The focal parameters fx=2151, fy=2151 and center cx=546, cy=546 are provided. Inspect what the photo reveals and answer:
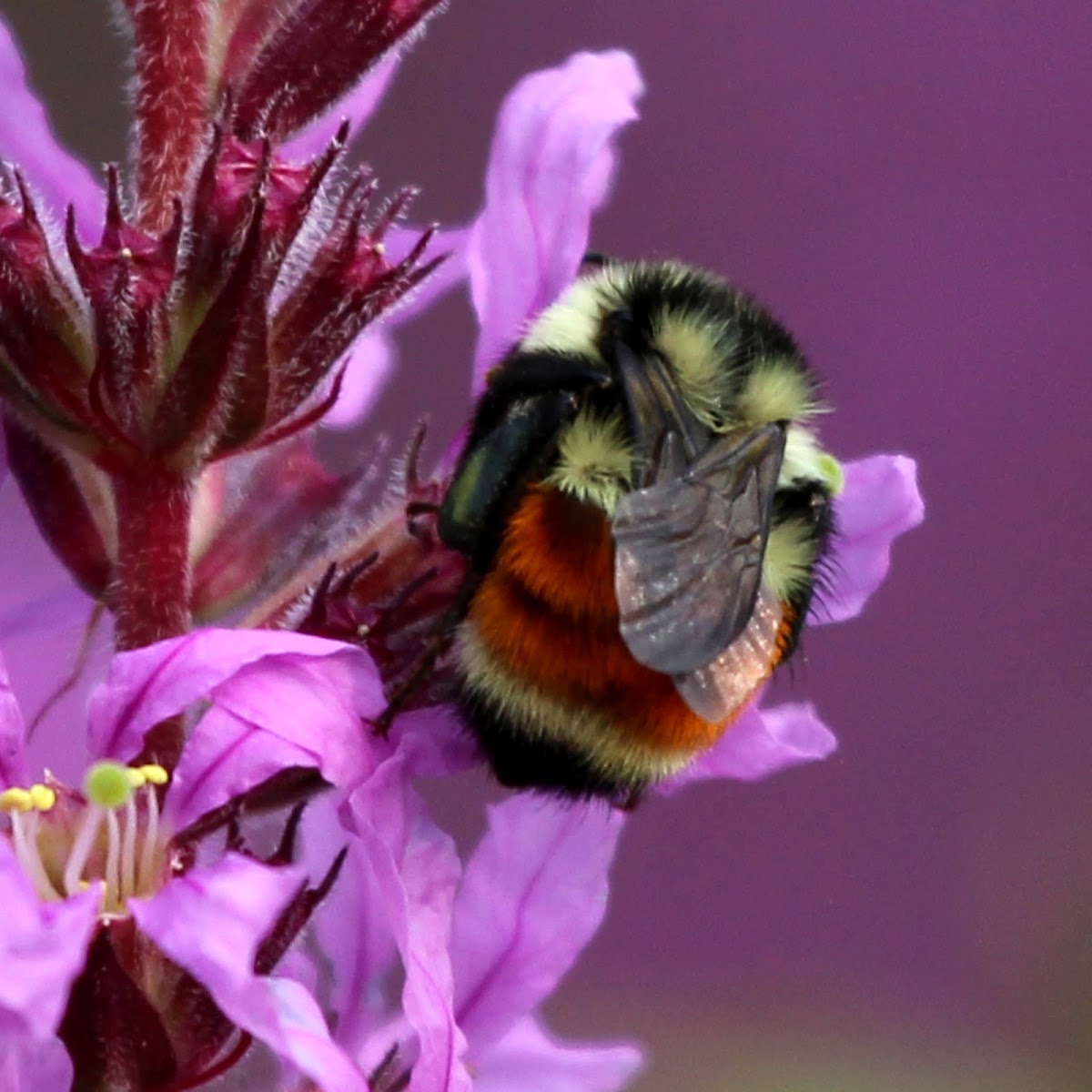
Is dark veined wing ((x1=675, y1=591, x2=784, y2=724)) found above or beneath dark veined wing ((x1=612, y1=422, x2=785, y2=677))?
beneath

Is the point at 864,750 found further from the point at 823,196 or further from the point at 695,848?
the point at 823,196

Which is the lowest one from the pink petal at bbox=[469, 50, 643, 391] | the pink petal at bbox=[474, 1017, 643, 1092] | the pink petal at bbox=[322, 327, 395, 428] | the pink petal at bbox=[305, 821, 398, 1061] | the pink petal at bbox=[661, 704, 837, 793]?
the pink petal at bbox=[474, 1017, 643, 1092]

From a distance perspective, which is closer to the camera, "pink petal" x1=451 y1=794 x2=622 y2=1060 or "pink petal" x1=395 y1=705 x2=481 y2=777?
"pink petal" x1=395 y1=705 x2=481 y2=777

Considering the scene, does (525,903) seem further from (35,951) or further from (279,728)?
(35,951)

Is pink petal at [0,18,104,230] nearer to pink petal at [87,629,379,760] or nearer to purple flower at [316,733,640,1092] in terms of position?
pink petal at [87,629,379,760]

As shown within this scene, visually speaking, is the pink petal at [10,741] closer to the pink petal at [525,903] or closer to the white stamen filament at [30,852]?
the white stamen filament at [30,852]

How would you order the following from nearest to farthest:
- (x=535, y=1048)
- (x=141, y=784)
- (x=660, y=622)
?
(x=660, y=622)
(x=141, y=784)
(x=535, y=1048)

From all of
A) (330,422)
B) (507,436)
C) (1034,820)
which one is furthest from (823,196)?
(507,436)

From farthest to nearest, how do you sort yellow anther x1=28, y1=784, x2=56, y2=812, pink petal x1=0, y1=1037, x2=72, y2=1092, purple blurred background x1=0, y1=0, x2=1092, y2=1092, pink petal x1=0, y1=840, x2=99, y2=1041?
purple blurred background x1=0, y1=0, x2=1092, y2=1092 → yellow anther x1=28, y1=784, x2=56, y2=812 → pink petal x1=0, y1=1037, x2=72, y2=1092 → pink petal x1=0, y1=840, x2=99, y2=1041

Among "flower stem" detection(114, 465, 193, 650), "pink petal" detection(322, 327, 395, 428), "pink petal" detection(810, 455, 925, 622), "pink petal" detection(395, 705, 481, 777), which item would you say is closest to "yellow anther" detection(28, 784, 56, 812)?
"flower stem" detection(114, 465, 193, 650)
